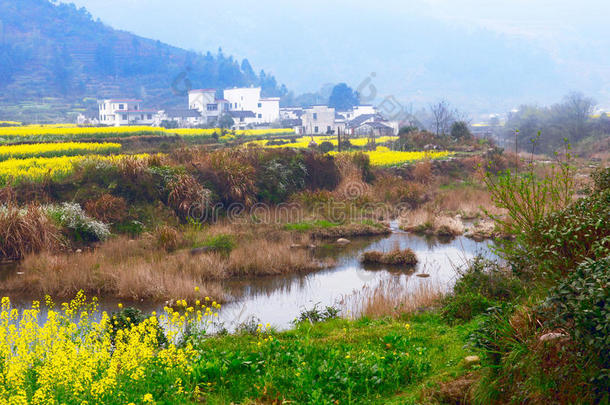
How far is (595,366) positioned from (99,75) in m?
152

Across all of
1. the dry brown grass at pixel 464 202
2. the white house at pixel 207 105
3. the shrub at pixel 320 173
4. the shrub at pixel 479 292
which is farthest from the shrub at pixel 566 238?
the white house at pixel 207 105

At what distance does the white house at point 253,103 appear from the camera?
109 m

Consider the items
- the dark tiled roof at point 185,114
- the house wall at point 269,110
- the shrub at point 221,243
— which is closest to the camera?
the shrub at point 221,243

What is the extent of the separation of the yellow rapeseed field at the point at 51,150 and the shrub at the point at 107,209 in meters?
10.4

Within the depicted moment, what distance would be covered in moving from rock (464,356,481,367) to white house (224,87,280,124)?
102 metres

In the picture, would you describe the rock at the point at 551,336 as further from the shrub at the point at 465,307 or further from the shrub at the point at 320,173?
the shrub at the point at 320,173

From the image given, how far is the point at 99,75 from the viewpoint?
14450cm

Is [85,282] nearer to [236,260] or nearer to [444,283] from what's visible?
[236,260]

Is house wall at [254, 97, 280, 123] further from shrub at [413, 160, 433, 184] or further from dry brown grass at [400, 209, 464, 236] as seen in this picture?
dry brown grass at [400, 209, 464, 236]

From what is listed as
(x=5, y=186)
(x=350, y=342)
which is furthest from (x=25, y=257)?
(x=350, y=342)

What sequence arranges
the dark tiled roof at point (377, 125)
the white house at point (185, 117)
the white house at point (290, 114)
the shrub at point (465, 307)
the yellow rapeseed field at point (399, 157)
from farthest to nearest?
1. the white house at point (290, 114)
2. the white house at point (185, 117)
3. the dark tiled roof at point (377, 125)
4. the yellow rapeseed field at point (399, 157)
5. the shrub at point (465, 307)

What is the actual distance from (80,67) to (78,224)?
14100 cm

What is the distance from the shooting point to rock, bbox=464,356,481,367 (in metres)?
6.98

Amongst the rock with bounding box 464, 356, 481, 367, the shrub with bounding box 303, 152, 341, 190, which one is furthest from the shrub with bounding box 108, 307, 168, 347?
the shrub with bounding box 303, 152, 341, 190
